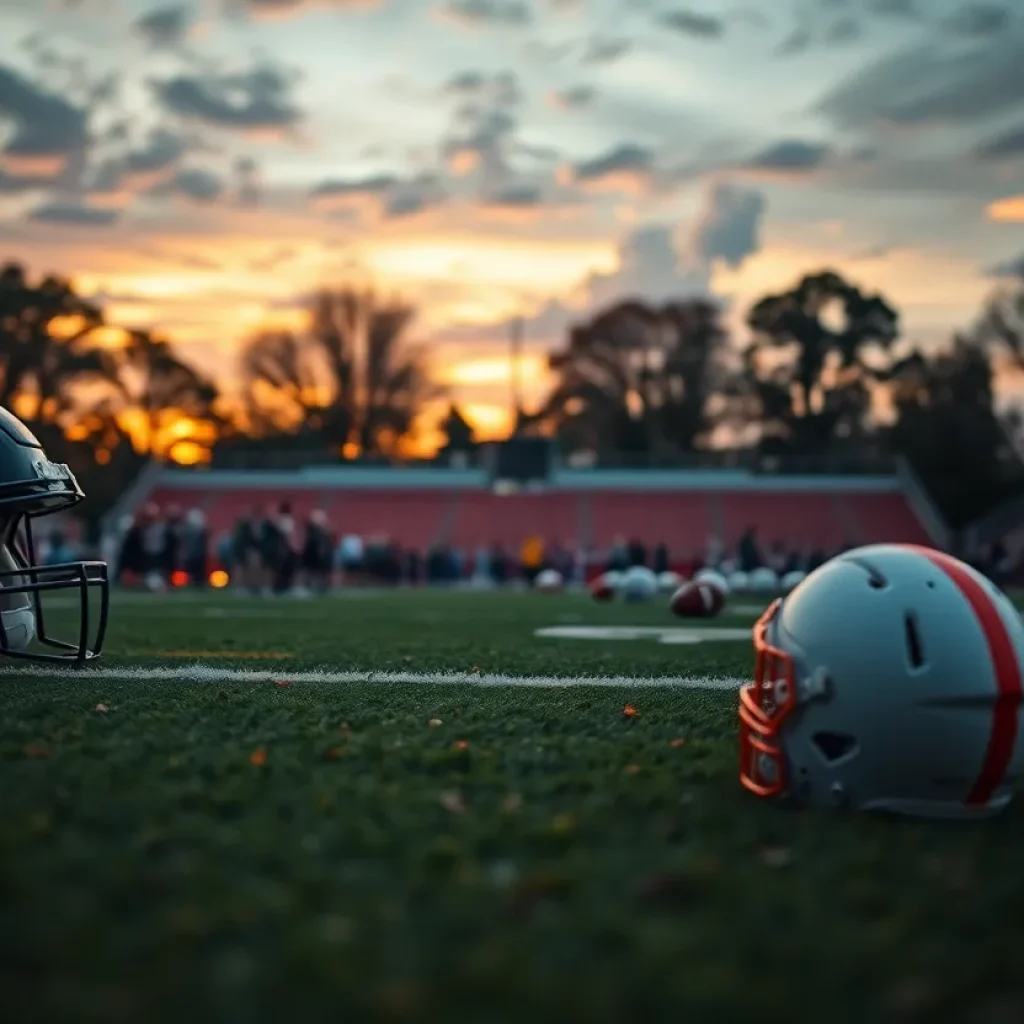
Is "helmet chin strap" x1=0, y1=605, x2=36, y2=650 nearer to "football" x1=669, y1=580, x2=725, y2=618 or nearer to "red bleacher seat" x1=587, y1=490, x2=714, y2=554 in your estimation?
"football" x1=669, y1=580, x2=725, y2=618

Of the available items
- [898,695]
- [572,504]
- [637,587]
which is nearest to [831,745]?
[898,695]

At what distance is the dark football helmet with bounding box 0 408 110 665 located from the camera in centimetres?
538

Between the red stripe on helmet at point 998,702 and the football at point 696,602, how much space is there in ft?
36.8

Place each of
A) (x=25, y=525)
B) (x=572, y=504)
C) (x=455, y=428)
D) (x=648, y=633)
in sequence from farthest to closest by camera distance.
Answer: (x=455, y=428), (x=572, y=504), (x=648, y=633), (x=25, y=525)

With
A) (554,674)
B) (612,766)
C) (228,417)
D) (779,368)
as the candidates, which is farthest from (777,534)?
(612,766)

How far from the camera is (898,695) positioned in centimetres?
344

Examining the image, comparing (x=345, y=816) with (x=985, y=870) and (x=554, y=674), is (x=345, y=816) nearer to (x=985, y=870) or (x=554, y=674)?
(x=985, y=870)

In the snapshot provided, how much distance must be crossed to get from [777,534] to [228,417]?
26313mm

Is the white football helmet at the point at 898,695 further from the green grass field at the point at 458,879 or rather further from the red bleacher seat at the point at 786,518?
the red bleacher seat at the point at 786,518

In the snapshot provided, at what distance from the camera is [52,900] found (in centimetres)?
257

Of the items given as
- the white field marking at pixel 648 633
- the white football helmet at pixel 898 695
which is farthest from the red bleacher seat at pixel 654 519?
the white football helmet at pixel 898 695

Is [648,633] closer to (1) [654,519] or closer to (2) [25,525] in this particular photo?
(2) [25,525]

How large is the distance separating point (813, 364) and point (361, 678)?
54.3 m

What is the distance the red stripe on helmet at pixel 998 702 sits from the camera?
3426mm
